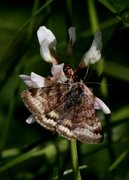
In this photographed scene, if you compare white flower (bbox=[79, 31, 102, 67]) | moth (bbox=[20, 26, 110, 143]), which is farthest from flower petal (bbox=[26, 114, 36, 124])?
white flower (bbox=[79, 31, 102, 67])

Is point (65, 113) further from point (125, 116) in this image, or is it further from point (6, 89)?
point (6, 89)

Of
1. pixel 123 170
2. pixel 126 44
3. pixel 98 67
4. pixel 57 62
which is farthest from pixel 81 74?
pixel 126 44

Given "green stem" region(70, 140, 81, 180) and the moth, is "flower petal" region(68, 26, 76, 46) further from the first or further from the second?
"green stem" region(70, 140, 81, 180)

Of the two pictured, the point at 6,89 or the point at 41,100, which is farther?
the point at 6,89

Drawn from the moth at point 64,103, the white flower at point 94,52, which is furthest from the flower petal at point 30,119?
the white flower at point 94,52

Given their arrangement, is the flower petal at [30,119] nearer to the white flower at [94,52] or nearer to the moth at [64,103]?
the moth at [64,103]

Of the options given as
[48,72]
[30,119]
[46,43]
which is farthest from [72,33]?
[48,72]

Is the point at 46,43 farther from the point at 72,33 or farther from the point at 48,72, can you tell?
the point at 48,72

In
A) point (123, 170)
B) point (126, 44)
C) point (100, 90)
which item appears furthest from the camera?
point (126, 44)
